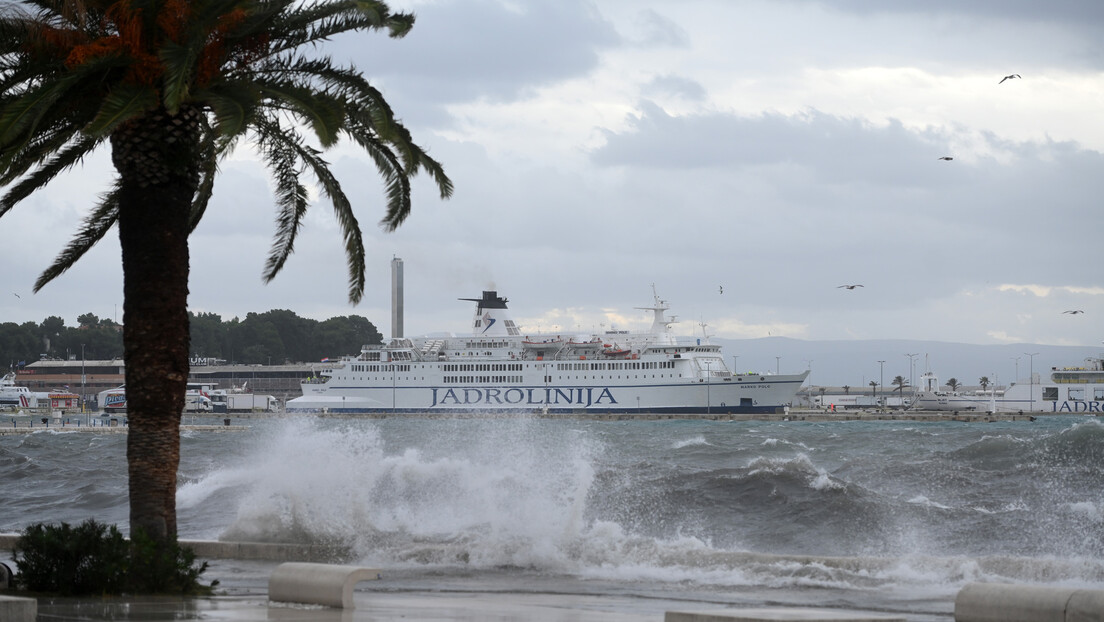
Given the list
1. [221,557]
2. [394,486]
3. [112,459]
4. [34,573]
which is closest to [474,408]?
[112,459]

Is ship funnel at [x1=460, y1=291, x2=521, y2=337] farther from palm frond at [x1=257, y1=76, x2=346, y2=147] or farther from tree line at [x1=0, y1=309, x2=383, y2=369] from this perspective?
palm frond at [x1=257, y1=76, x2=346, y2=147]

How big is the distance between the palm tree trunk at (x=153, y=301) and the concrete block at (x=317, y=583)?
1258 millimetres

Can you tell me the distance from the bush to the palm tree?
0.50 meters

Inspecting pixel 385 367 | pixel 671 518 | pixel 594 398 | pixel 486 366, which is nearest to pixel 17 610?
pixel 671 518

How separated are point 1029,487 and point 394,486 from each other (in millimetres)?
10497

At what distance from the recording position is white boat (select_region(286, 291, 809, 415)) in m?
75.3

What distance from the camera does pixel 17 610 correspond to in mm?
6629

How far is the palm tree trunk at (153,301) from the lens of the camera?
29.4 feet

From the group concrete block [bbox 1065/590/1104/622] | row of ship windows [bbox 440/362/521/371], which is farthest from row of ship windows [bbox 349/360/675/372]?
concrete block [bbox 1065/590/1104/622]

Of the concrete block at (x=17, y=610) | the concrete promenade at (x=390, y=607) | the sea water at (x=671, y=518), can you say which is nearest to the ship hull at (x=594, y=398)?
the sea water at (x=671, y=518)

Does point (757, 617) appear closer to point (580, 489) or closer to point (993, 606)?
point (993, 606)

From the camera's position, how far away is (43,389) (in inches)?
4688

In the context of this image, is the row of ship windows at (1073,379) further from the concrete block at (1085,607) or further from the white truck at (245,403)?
the concrete block at (1085,607)

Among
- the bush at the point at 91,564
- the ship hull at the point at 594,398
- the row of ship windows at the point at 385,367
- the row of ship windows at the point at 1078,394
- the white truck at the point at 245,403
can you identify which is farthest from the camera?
the white truck at the point at 245,403
